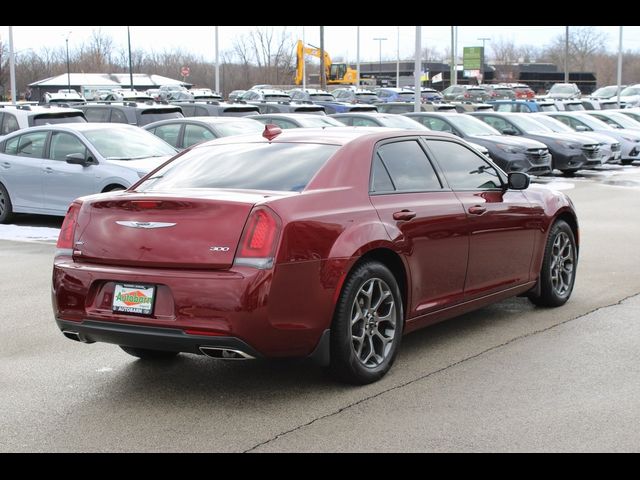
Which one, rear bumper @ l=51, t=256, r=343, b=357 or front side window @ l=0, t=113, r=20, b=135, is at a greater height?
front side window @ l=0, t=113, r=20, b=135

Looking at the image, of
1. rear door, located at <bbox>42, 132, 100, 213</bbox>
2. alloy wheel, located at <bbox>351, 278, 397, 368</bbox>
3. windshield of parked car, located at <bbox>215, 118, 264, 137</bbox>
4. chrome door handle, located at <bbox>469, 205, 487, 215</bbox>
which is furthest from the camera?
windshield of parked car, located at <bbox>215, 118, 264, 137</bbox>

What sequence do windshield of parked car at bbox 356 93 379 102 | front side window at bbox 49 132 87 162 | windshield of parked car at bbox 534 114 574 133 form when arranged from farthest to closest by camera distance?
windshield of parked car at bbox 356 93 379 102 < windshield of parked car at bbox 534 114 574 133 < front side window at bbox 49 132 87 162

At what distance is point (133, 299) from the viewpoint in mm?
5387

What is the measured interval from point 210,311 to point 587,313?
3873 mm

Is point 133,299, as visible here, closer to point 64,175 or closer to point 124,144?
point 64,175

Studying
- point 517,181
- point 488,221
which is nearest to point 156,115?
point 517,181

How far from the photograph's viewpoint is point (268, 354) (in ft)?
17.4

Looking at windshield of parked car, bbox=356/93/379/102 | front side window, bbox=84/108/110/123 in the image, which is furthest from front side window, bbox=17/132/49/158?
windshield of parked car, bbox=356/93/379/102

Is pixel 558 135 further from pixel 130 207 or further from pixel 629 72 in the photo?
pixel 629 72

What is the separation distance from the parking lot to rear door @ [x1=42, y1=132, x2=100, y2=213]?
561cm

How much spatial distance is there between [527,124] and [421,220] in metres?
19.7

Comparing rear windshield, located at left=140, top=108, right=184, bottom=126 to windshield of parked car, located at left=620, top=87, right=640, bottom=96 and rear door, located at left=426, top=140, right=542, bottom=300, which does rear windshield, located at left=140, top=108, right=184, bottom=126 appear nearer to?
rear door, located at left=426, top=140, right=542, bottom=300

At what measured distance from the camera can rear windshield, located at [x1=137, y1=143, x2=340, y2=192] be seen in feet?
19.6

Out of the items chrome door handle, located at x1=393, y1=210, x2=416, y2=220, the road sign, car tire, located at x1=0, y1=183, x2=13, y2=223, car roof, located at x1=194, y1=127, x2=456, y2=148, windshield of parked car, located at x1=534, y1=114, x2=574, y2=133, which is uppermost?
the road sign
